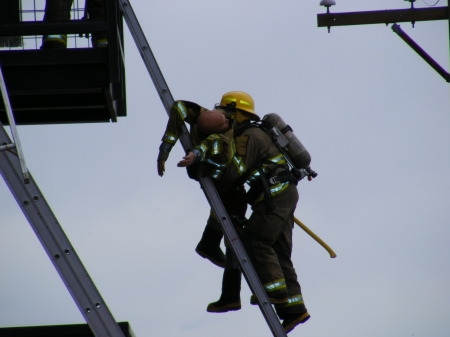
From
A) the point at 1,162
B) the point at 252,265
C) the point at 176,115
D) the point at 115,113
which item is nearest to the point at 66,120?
the point at 115,113

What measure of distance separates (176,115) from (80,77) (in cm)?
104

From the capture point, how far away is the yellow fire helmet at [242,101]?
12.3 metres

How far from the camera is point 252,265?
38.0ft

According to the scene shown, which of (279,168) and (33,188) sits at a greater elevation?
(33,188)

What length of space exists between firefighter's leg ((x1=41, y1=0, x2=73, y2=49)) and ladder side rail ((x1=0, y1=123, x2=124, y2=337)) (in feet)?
6.91

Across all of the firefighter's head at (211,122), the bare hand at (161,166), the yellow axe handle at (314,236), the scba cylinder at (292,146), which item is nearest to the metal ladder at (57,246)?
the bare hand at (161,166)

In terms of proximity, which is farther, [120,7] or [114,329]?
[120,7]

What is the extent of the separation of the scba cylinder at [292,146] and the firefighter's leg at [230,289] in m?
1.12

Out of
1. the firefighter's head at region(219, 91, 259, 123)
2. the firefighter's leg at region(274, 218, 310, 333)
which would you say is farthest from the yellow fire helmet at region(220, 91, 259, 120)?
the firefighter's leg at region(274, 218, 310, 333)

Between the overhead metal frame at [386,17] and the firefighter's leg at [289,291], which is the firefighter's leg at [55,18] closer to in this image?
the firefighter's leg at [289,291]

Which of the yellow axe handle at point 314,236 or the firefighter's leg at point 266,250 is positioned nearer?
the firefighter's leg at point 266,250

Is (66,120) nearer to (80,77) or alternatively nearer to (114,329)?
(80,77)

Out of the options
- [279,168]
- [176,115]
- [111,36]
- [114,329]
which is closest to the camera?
[114,329]

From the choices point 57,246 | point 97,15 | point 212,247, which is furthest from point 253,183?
point 57,246
